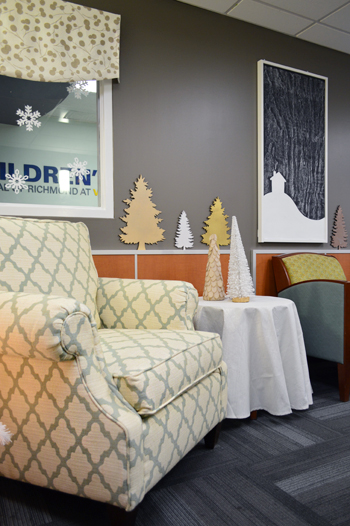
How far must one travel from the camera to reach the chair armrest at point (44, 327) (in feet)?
3.55

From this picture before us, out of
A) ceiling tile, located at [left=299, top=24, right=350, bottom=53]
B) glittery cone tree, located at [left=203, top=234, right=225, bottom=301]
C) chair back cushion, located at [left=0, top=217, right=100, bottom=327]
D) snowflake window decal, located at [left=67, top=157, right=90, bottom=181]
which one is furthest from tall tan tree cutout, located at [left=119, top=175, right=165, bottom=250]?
ceiling tile, located at [left=299, top=24, right=350, bottom=53]

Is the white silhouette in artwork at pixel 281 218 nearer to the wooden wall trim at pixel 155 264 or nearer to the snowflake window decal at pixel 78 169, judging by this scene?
the wooden wall trim at pixel 155 264

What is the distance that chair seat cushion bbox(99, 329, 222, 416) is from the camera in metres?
1.22

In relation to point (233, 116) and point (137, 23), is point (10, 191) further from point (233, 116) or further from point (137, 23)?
point (233, 116)

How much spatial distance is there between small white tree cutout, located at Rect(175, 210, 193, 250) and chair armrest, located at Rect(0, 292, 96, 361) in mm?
1662

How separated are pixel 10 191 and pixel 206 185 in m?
1.30

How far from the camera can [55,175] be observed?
2.49m

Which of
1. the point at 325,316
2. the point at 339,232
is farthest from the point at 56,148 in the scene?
the point at 339,232

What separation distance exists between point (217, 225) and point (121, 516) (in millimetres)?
2092

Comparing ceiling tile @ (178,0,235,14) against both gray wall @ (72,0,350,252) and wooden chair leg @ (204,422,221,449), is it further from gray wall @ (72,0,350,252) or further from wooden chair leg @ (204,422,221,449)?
wooden chair leg @ (204,422,221,449)

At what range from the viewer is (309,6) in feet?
9.56

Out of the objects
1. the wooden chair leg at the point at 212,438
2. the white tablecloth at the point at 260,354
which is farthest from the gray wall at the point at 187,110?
the wooden chair leg at the point at 212,438

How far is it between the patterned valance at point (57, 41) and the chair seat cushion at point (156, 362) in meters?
1.55

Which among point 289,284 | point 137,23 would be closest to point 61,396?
point 289,284
